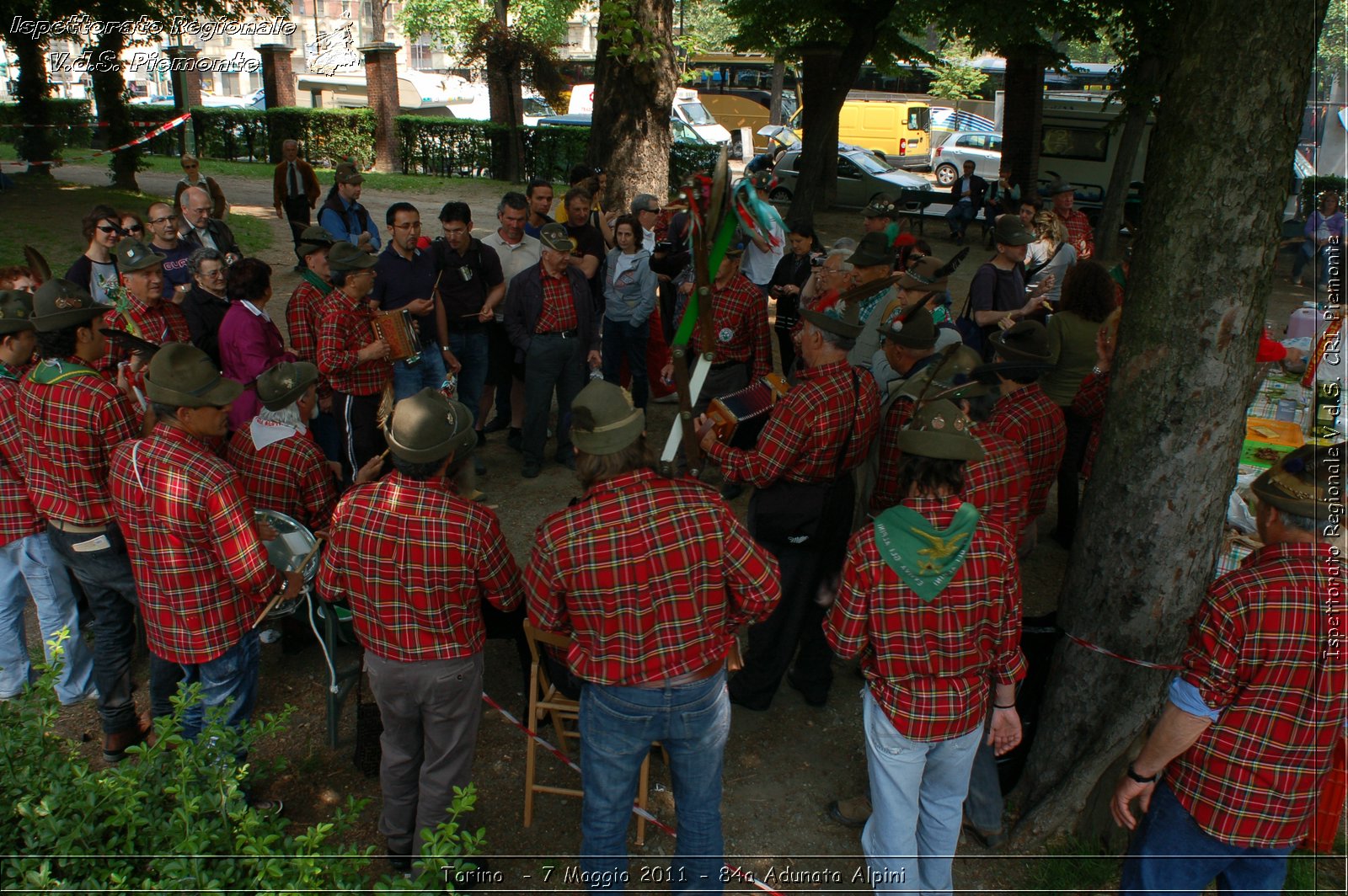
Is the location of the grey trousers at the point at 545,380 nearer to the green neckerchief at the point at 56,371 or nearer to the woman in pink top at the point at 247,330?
the woman in pink top at the point at 247,330

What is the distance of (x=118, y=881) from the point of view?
2479 mm

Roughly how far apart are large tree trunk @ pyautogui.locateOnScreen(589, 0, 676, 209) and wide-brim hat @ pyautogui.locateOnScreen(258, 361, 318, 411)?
7.05 metres

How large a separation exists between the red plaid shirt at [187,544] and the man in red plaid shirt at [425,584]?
0.41 m

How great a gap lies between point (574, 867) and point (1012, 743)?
1729mm

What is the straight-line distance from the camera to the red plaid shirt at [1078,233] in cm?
973

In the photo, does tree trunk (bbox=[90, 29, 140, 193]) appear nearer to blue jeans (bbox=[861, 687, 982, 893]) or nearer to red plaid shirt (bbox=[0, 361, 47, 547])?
red plaid shirt (bbox=[0, 361, 47, 547])

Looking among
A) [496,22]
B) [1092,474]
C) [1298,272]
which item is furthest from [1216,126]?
[496,22]

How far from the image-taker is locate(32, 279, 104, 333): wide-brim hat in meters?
3.98

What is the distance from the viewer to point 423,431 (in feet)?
10.5

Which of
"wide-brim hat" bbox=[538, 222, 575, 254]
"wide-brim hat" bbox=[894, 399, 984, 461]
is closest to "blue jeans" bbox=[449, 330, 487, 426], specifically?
"wide-brim hat" bbox=[538, 222, 575, 254]

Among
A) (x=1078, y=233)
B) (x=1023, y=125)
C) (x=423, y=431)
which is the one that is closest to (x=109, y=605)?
(x=423, y=431)

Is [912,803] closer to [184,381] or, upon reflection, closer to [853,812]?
[853,812]

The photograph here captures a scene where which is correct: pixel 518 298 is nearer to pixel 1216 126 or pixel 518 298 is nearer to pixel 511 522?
pixel 511 522

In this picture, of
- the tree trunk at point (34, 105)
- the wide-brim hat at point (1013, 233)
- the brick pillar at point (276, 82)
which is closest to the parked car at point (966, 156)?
the brick pillar at point (276, 82)
